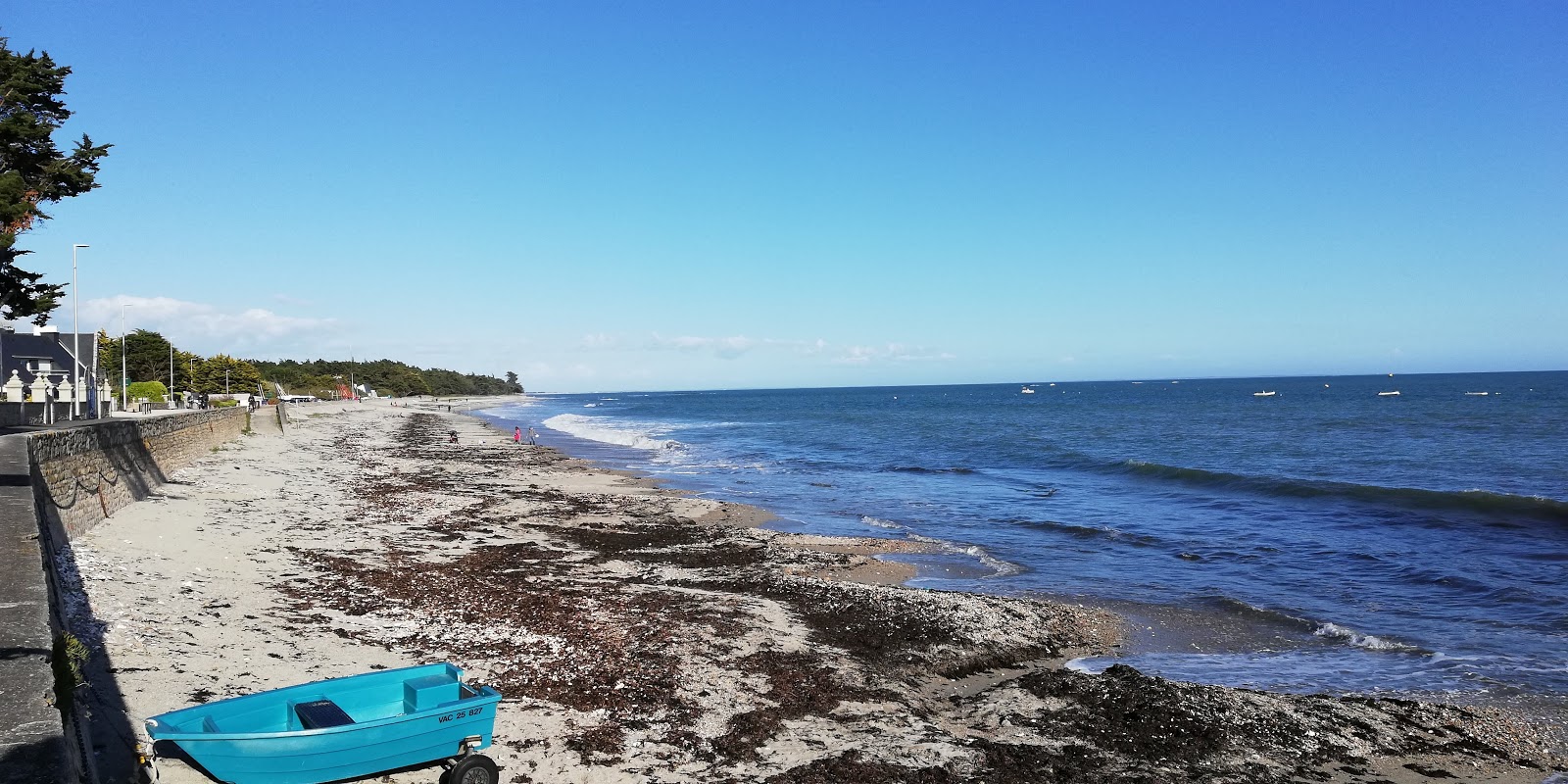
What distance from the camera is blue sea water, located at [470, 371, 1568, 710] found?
1222 centimetres

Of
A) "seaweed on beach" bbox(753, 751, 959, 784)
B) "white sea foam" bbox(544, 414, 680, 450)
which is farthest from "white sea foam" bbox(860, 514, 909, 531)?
"white sea foam" bbox(544, 414, 680, 450)

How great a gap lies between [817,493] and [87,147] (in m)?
22.8

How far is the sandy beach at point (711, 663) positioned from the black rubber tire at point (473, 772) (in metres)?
0.48

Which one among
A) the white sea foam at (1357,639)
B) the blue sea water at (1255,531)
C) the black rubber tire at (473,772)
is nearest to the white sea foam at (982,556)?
the blue sea water at (1255,531)

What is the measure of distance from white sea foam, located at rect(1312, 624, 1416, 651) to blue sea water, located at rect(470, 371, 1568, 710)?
38 millimetres

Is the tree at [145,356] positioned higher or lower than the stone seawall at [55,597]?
higher

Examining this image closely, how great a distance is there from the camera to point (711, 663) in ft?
35.4

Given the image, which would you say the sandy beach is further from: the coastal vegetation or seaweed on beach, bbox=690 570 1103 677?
the coastal vegetation

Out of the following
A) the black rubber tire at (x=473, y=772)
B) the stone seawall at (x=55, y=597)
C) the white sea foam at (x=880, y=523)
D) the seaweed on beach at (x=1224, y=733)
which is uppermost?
the stone seawall at (x=55, y=597)

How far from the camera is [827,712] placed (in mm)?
9406

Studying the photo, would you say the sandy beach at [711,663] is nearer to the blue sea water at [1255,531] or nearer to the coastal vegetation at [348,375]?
the blue sea water at [1255,531]

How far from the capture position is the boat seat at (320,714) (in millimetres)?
6758

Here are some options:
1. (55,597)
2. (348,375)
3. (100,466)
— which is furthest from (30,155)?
(348,375)

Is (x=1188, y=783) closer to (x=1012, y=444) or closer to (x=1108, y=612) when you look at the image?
(x=1108, y=612)
